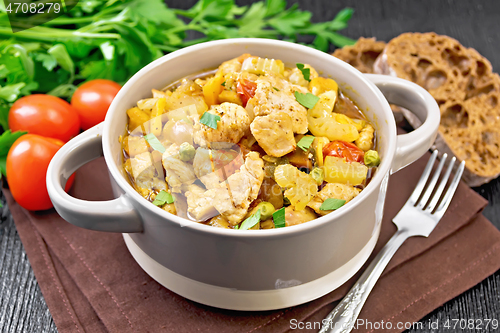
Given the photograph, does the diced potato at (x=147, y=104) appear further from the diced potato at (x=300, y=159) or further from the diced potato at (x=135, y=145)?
the diced potato at (x=300, y=159)

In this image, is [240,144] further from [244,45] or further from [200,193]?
[244,45]

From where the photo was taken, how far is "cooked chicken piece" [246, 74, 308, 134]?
1.87 m

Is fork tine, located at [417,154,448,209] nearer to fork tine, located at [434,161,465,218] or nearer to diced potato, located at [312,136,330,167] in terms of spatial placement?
fork tine, located at [434,161,465,218]

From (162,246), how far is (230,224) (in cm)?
29

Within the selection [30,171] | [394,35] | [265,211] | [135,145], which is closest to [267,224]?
[265,211]

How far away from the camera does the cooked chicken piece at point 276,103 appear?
187 centimetres

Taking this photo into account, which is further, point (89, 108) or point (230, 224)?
point (89, 108)

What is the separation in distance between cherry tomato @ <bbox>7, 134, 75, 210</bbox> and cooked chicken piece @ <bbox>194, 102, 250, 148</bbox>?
975 millimetres

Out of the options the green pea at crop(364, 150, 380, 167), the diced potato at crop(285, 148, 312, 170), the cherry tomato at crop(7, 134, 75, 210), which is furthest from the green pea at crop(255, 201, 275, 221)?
the cherry tomato at crop(7, 134, 75, 210)

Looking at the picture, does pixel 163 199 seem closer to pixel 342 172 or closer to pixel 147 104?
pixel 147 104

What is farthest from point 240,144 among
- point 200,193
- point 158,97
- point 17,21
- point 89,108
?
point 17,21

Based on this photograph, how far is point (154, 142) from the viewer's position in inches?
75.4

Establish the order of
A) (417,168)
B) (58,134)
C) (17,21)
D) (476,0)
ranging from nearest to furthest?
(417,168)
(58,134)
(17,21)
(476,0)

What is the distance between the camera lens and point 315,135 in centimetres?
195
